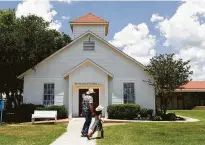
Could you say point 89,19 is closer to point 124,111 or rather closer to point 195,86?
point 124,111

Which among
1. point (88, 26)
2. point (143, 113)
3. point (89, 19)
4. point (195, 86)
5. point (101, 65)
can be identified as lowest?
point (143, 113)

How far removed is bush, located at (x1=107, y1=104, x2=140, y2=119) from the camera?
24922mm

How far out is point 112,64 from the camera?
27.1 m

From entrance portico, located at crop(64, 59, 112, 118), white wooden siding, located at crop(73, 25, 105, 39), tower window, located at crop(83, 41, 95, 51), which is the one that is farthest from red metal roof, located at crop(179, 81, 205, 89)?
entrance portico, located at crop(64, 59, 112, 118)

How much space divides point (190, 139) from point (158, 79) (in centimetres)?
1244

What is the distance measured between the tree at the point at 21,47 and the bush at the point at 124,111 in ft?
23.7

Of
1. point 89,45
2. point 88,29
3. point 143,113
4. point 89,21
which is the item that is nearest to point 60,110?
point 89,45

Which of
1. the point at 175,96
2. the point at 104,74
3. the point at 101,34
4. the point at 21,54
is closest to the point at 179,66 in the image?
the point at 104,74

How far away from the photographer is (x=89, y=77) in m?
26.2

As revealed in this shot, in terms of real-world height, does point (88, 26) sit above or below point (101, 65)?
above

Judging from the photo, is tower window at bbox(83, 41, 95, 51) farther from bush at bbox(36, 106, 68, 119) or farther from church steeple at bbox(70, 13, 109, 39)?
bush at bbox(36, 106, 68, 119)

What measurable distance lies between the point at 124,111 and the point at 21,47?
8877mm

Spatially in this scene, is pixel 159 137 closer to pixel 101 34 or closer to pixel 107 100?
pixel 107 100

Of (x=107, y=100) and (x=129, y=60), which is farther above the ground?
(x=129, y=60)
